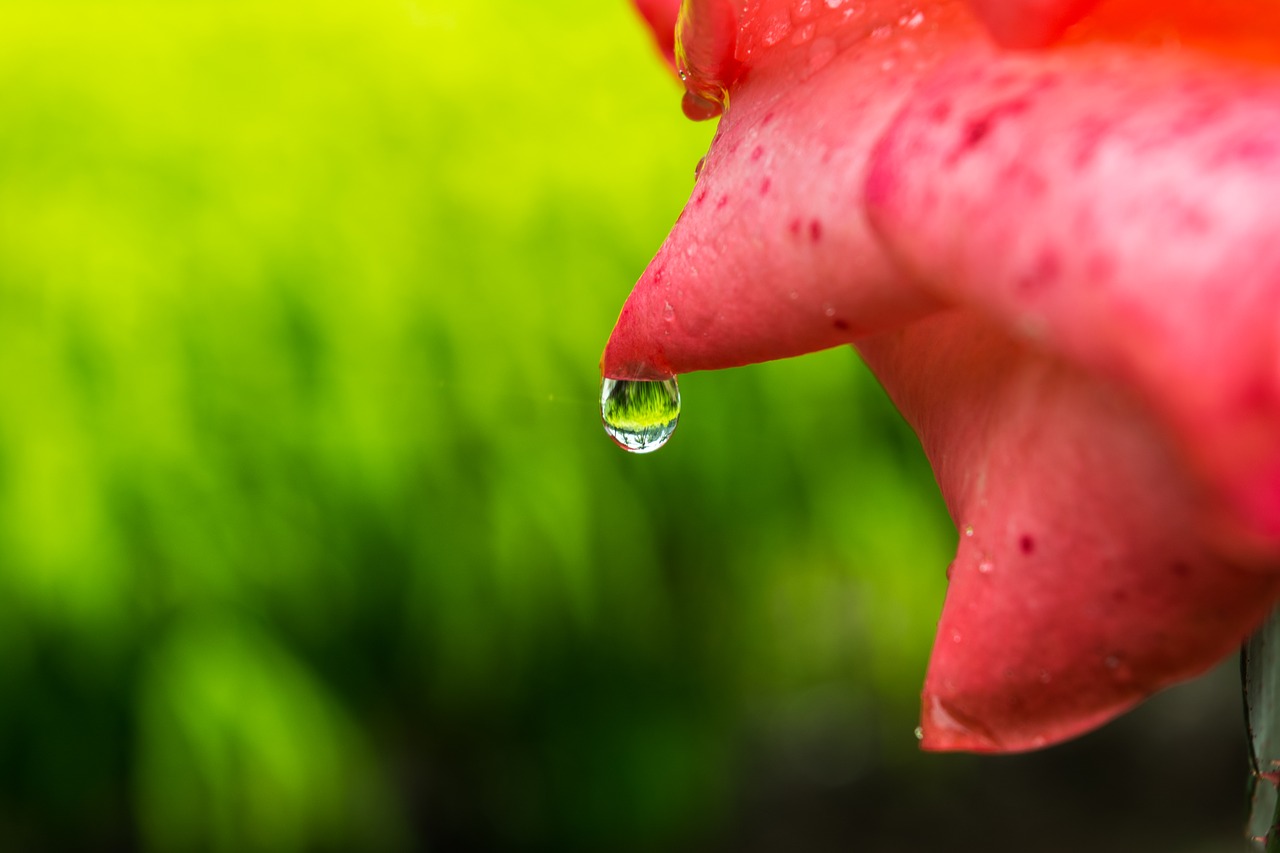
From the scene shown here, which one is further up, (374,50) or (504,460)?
(374,50)

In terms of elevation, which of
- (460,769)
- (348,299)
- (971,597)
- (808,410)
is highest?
(971,597)

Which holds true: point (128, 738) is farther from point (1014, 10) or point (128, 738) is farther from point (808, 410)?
point (1014, 10)

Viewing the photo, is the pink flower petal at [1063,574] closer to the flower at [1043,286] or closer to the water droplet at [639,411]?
the flower at [1043,286]

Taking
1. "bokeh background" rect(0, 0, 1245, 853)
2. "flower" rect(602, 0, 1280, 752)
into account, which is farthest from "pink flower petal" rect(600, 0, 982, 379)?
"bokeh background" rect(0, 0, 1245, 853)

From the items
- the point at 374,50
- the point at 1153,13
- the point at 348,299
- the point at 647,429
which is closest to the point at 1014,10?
the point at 1153,13

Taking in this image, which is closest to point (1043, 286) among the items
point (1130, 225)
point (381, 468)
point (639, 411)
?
point (1130, 225)

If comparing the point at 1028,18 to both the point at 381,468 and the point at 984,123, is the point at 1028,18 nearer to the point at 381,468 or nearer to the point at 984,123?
the point at 984,123
